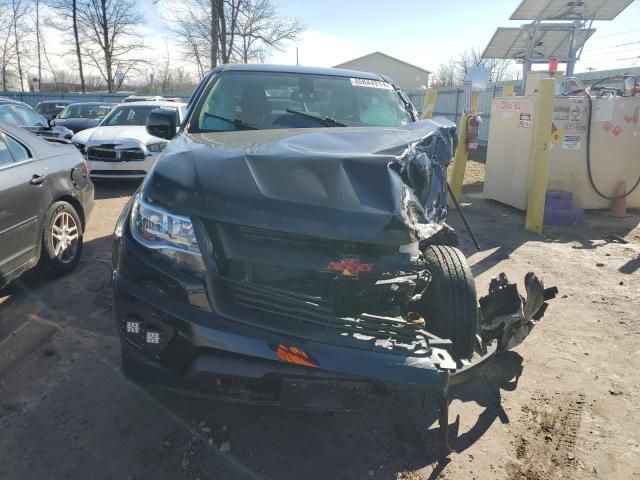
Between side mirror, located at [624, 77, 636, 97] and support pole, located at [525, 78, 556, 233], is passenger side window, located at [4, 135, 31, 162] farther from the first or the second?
side mirror, located at [624, 77, 636, 97]

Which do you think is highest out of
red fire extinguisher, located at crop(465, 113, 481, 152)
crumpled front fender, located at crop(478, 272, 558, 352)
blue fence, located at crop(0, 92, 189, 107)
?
blue fence, located at crop(0, 92, 189, 107)

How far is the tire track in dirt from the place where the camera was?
2.34m

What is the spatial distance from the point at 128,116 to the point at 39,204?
264 inches

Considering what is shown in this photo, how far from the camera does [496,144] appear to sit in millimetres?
8305

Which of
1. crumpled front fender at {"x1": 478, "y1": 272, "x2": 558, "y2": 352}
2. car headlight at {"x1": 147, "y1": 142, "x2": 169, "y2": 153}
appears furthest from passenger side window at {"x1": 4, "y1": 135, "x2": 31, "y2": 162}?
car headlight at {"x1": 147, "y1": 142, "x2": 169, "y2": 153}

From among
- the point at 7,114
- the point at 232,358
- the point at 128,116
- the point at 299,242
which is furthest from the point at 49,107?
the point at 232,358

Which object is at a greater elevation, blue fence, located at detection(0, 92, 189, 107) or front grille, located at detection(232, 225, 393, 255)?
blue fence, located at detection(0, 92, 189, 107)

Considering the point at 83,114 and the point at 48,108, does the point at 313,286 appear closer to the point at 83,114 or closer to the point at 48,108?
the point at 83,114

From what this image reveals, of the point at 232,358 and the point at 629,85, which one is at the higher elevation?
the point at 629,85

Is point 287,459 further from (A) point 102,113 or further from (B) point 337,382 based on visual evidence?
(A) point 102,113

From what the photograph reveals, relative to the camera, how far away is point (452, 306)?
96.3 inches

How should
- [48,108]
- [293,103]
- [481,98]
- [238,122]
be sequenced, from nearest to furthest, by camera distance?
[238,122]
[293,103]
[481,98]
[48,108]

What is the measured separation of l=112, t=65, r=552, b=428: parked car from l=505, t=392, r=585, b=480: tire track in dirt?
1.64 ft

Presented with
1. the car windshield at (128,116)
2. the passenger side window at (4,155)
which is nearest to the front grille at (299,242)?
the passenger side window at (4,155)
